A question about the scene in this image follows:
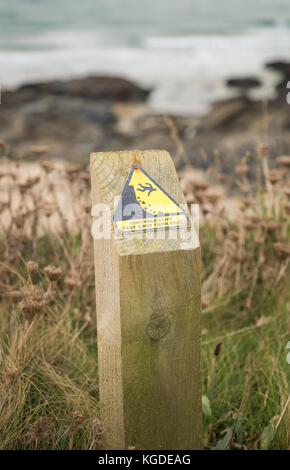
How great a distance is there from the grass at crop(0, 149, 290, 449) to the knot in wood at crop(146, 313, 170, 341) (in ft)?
1.20

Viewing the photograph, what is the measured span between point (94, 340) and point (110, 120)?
9.25 meters

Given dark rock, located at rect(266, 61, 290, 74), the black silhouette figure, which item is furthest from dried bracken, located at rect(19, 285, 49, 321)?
dark rock, located at rect(266, 61, 290, 74)

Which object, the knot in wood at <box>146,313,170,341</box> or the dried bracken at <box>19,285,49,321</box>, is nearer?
the knot in wood at <box>146,313,170,341</box>

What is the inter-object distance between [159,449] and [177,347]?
38cm

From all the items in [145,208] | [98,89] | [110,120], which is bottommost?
[145,208]

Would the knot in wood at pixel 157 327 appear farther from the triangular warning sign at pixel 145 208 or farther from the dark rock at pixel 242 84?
the dark rock at pixel 242 84

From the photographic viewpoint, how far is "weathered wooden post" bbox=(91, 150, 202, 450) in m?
1.67

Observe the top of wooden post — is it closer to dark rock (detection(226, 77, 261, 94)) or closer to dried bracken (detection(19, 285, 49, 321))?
dried bracken (detection(19, 285, 49, 321))

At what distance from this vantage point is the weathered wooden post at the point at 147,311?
65.6 inches

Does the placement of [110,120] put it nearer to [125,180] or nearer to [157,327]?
[125,180]

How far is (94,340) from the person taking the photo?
2801 millimetres

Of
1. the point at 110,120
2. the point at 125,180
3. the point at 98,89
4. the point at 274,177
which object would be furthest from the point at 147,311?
the point at 98,89

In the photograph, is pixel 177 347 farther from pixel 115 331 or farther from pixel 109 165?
pixel 109 165

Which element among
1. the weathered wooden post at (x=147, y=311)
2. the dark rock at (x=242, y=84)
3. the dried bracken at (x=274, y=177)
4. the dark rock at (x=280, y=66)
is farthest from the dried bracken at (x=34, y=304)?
the dark rock at (x=280, y=66)
